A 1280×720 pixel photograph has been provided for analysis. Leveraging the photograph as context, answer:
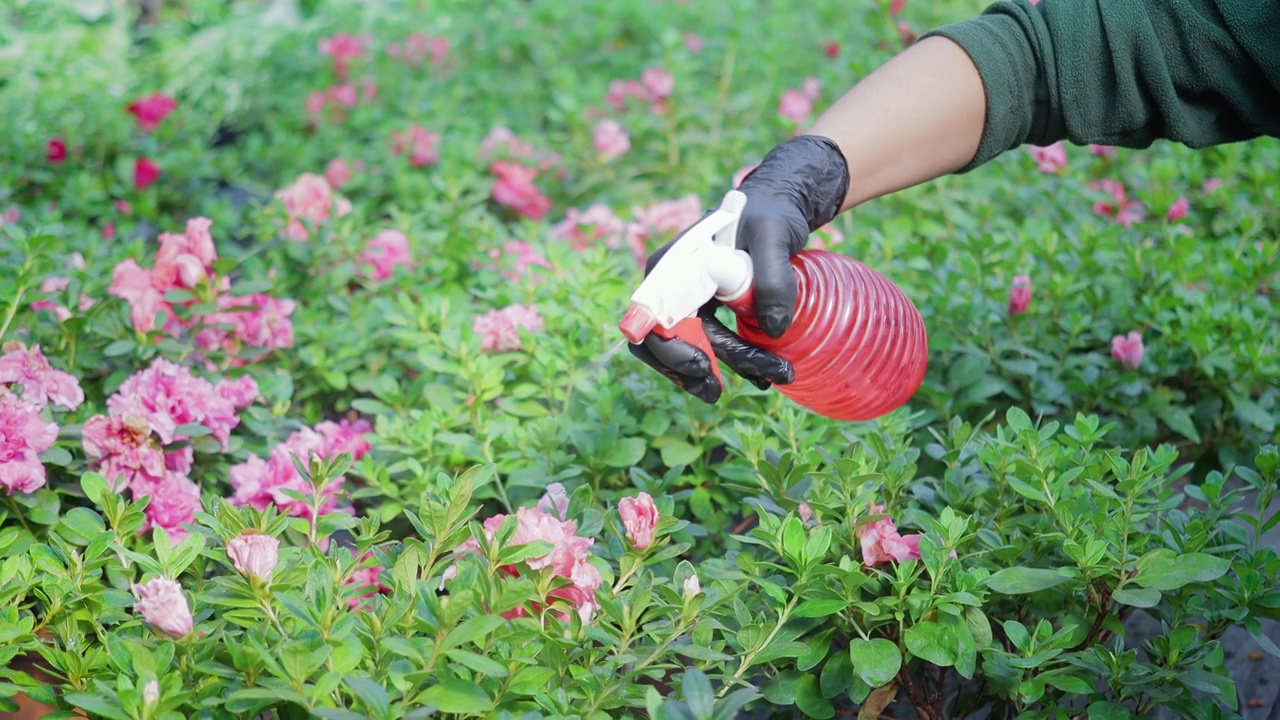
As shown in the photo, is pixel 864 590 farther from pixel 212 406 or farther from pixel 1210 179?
pixel 1210 179

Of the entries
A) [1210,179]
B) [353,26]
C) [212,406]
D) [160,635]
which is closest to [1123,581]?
[160,635]

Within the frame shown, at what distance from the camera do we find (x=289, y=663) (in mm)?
1084

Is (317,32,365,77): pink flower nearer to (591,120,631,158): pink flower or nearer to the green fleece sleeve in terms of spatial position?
(591,120,631,158): pink flower

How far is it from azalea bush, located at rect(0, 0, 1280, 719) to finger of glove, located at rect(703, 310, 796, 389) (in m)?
0.14

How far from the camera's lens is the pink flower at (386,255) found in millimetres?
2428

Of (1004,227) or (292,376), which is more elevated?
(292,376)

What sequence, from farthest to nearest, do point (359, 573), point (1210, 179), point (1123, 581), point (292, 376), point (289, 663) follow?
point (1210, 179)
point (292, 376)
point (359, 573)
point (1123, 581)
point (289, 663)

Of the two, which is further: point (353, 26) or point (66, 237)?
point (353, 26)

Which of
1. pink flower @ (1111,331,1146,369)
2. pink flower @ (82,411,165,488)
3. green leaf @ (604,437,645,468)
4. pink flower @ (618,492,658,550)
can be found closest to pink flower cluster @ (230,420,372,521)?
pink flower @ (82,411,165,488)

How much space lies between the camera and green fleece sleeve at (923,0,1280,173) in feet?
5.63

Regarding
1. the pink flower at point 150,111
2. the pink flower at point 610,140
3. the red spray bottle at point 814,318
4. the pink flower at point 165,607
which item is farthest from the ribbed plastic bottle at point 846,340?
the pink flower at point 150,111

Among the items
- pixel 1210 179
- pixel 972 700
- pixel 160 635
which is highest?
pixel 160 635

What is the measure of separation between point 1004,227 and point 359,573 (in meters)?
1.93

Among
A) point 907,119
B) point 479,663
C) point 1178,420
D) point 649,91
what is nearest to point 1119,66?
point 907,119
